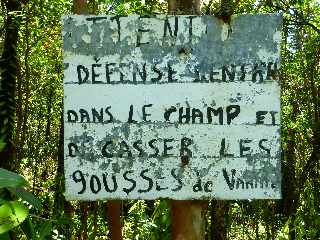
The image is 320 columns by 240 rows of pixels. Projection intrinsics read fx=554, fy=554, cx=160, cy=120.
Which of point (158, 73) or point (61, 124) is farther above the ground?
point (158, 73)

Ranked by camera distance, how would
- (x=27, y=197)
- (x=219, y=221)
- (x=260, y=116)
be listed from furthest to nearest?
(x=219, y=221) < (x=27, y=197) < (x=260, y=116)

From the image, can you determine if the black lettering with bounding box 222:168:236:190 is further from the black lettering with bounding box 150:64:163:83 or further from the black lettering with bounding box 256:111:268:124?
the black lettering with bounding box 150:64:163:83

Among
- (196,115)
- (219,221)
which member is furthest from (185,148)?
(219,221)

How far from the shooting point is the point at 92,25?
1.83 meters

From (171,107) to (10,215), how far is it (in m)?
0.62

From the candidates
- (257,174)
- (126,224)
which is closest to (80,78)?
(257,174)

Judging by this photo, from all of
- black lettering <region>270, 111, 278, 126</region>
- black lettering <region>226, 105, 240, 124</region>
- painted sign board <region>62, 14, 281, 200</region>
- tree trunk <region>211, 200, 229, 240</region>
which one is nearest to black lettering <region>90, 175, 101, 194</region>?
painted sign board <region>62, 14, 281, 200</region>

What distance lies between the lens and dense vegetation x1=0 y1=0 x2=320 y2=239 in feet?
16.0

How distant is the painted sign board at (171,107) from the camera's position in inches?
70.5

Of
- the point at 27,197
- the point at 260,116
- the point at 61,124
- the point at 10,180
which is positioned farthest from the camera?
the point at 61,124

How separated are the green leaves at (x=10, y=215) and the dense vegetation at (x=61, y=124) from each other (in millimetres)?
424

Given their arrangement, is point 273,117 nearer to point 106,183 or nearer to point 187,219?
point 187,219

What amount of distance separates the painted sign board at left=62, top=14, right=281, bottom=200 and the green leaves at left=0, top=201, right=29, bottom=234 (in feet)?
0.54

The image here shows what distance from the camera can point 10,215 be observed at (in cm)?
176
